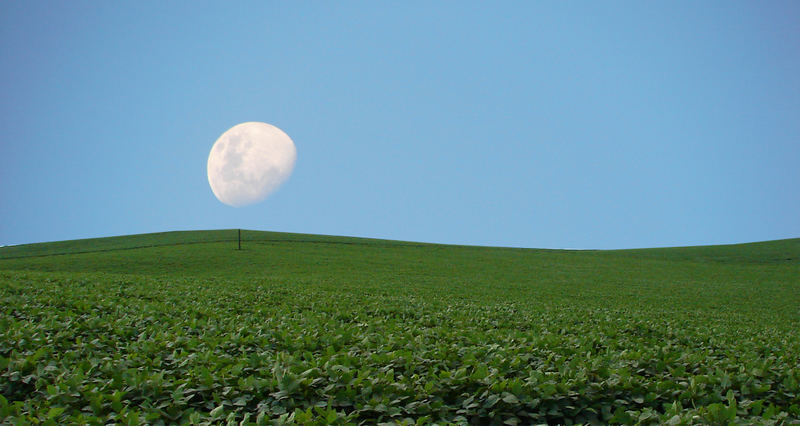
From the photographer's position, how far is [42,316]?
419 inches

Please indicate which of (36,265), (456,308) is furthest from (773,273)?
(36,265)

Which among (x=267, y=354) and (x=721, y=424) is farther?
(x=267, y=354)

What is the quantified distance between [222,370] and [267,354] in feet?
3.61

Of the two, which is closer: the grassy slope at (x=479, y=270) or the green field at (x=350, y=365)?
the green field at (x=350, y=365)

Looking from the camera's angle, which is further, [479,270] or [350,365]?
[479,270]

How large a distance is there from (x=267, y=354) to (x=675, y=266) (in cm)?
5629

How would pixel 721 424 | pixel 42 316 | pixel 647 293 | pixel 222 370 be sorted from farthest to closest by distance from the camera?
1. pixel 647 293
2. pixel 42 316
3. pixel 222 370
4. pixel 721 424

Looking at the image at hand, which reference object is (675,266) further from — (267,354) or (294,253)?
(267,354)

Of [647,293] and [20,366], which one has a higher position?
[20,366]

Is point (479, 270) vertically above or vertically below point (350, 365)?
below

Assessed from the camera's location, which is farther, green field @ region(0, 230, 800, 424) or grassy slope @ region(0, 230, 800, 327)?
grassy slope @ region(0, 230, 800, 327)

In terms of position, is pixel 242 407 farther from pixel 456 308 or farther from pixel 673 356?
pixel 456 308

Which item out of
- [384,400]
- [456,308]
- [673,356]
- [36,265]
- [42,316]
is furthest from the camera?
[36,265]

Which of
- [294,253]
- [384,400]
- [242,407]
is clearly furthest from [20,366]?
[294,253]
